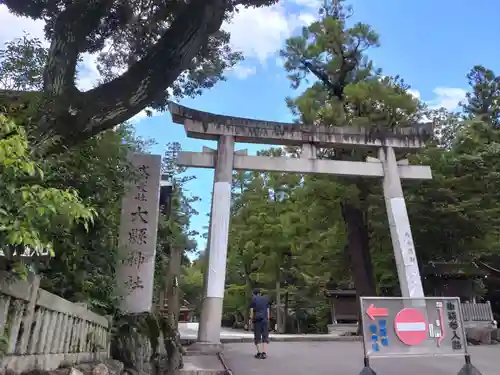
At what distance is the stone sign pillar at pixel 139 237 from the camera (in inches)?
290

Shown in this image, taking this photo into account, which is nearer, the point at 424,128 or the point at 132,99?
the point at 132,99

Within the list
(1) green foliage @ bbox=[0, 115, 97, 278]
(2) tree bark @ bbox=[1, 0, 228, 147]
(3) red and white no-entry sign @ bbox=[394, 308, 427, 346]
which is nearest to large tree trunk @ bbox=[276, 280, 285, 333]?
(3) red and white no-entry sign @ bbox=[394, 308, 427, 346]

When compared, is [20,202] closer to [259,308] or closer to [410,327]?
[410,327]

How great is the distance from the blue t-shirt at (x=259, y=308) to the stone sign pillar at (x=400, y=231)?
13.8ft

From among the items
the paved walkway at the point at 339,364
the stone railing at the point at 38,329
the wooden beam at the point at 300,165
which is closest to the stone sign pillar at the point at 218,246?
the wooden beam at the point at 300,165

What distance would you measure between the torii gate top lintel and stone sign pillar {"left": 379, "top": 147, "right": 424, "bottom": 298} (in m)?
0.56

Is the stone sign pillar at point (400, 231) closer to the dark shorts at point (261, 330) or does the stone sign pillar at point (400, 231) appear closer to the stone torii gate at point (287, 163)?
the stone torii gate at point (287, 163)

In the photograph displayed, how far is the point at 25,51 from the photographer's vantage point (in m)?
5.92

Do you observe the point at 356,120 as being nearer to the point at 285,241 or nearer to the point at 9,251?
the point at 285,241

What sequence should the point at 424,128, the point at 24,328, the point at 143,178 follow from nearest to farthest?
the point at 24,328 → the point at 143,178 → the point at 424,128

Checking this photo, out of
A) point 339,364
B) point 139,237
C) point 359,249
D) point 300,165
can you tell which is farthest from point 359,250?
point 139,237

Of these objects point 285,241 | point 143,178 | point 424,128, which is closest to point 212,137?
point 143,178

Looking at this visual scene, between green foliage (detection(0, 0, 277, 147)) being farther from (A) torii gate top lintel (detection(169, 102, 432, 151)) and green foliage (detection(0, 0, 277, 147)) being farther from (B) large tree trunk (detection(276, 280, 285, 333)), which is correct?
(B) large tree trunk (detection(276, 280, 285, 333))

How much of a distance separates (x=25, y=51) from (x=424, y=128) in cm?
1058
